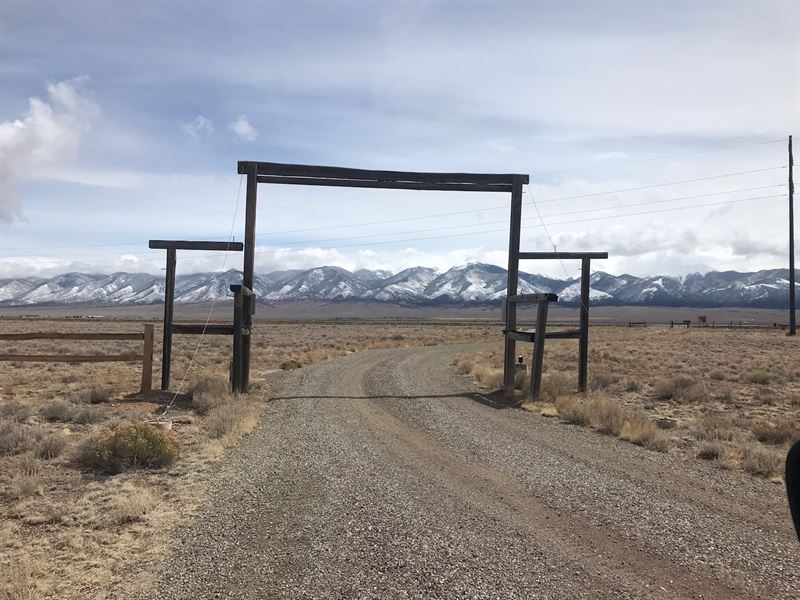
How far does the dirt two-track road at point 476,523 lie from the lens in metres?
4.58

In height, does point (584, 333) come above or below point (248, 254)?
below

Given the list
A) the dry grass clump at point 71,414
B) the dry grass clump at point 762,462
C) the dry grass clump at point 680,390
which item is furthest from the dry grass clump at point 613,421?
the dry grass clump at point 71,414

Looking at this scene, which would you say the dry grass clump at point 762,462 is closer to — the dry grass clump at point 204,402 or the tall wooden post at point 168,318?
the dry grass clump at point 204,402

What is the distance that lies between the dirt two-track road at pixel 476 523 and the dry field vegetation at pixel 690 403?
0.85 metres

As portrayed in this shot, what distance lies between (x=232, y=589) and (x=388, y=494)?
8.43 feet

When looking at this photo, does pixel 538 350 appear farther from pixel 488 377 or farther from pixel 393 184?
pixel 393 184

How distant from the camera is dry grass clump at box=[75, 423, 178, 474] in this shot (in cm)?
791

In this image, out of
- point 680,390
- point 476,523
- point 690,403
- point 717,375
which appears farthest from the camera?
point 717,375

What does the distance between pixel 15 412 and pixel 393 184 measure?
401 inches

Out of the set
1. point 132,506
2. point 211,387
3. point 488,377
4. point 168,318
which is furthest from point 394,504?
point 488,377

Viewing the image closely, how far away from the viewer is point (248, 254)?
1525cm

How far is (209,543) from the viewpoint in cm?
537

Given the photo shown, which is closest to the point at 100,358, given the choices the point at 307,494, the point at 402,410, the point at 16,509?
the point at 402,410

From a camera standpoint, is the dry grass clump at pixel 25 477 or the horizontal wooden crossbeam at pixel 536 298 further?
the horizontal wooden crossbeam at pixel 536 298
